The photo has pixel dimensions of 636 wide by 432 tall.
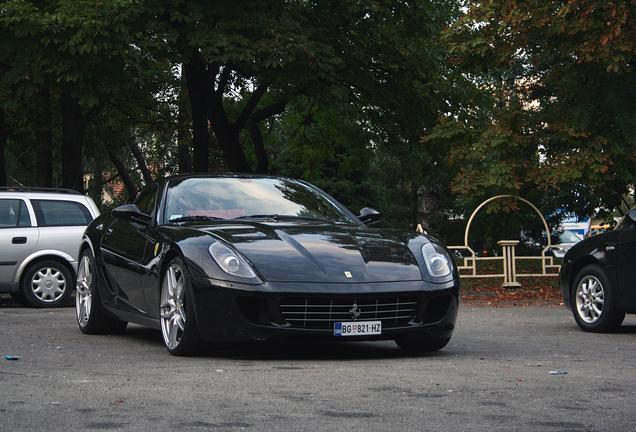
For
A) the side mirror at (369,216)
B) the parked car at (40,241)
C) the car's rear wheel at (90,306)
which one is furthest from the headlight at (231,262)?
the parked car at (40,241)

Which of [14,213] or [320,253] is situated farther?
[14,213]

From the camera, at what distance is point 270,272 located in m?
6.06

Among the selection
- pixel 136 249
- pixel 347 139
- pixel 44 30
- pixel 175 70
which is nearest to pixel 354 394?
pixel 136 249

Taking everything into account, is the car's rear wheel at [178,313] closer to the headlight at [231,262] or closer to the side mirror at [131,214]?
the headlight at [231,262]

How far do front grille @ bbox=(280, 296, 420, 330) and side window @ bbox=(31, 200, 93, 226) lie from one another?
27.3 feet

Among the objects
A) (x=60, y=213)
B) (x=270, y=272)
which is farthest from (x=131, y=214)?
(x=60, y=213)

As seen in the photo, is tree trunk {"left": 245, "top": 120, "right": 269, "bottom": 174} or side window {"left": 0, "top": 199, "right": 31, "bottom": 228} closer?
side window {"left": 0, "top": 199, "right": 31, "bottom": 228}

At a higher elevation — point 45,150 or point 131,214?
point 45,150

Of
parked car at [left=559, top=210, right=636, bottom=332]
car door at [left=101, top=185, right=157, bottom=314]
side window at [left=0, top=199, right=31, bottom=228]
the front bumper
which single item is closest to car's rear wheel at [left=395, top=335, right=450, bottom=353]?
the front bumper

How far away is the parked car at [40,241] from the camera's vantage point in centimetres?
1309

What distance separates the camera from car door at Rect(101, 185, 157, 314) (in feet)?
23.7

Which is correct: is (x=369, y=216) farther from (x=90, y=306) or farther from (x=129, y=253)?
(x=90, y=306)

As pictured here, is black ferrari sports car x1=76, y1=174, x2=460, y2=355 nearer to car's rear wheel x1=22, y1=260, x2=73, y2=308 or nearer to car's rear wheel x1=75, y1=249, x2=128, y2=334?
car's rear wheel x1=75, y1=249, x2=128, y2=334

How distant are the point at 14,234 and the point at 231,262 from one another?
8156 mm
